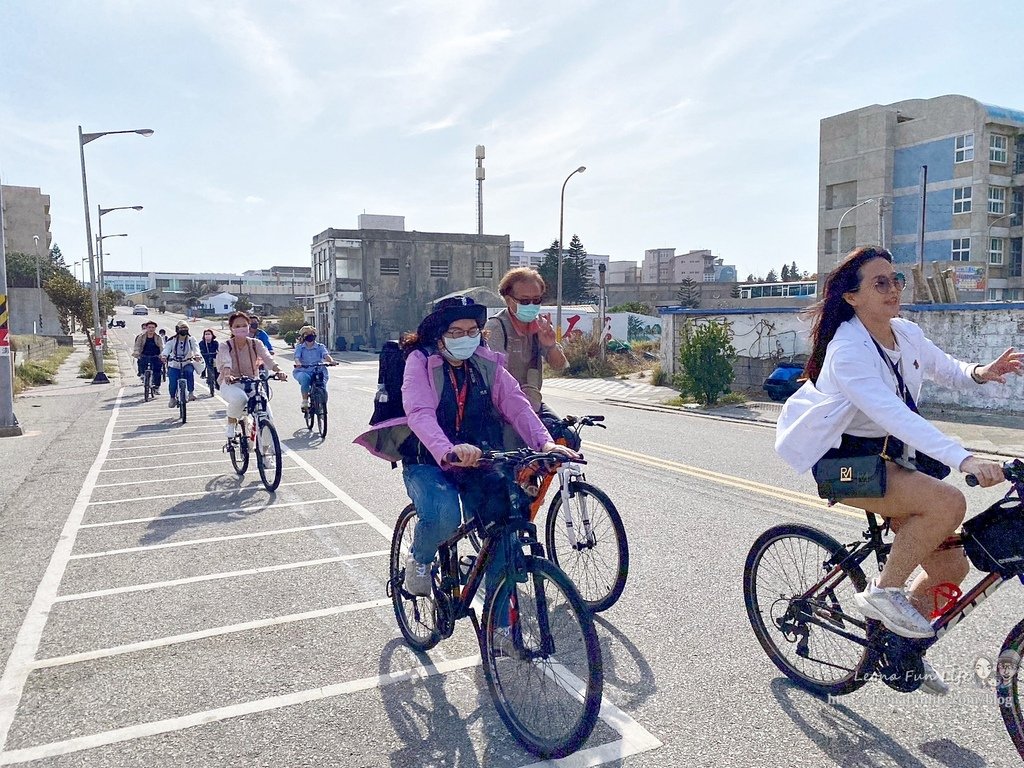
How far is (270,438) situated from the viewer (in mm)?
8398

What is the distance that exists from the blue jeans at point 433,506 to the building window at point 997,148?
213 feet

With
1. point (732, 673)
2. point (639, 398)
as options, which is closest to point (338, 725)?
point (732, 673)

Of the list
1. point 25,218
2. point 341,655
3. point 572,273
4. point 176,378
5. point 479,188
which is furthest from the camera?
point 25,218

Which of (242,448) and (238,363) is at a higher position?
(238,363)

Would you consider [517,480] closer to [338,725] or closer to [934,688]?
[338,725]

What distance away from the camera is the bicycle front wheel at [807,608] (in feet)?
11.3

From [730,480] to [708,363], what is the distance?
9.48 metres

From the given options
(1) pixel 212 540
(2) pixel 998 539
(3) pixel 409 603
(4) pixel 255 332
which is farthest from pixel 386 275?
(2) pixel 998 539

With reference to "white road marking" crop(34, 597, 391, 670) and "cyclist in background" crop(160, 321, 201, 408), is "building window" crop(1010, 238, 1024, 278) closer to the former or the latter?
"cyclist in background" crop(160, 321, 201, 408)

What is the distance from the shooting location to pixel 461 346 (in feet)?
12.6

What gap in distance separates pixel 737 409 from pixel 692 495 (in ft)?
32.2

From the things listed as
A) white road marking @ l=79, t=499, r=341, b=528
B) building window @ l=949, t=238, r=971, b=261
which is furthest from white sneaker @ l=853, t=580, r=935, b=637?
building window @ l=949, t=238, r=971, b=261

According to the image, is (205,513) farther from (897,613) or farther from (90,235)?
(90,235)

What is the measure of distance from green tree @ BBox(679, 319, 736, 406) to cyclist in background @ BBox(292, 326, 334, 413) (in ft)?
27.5
